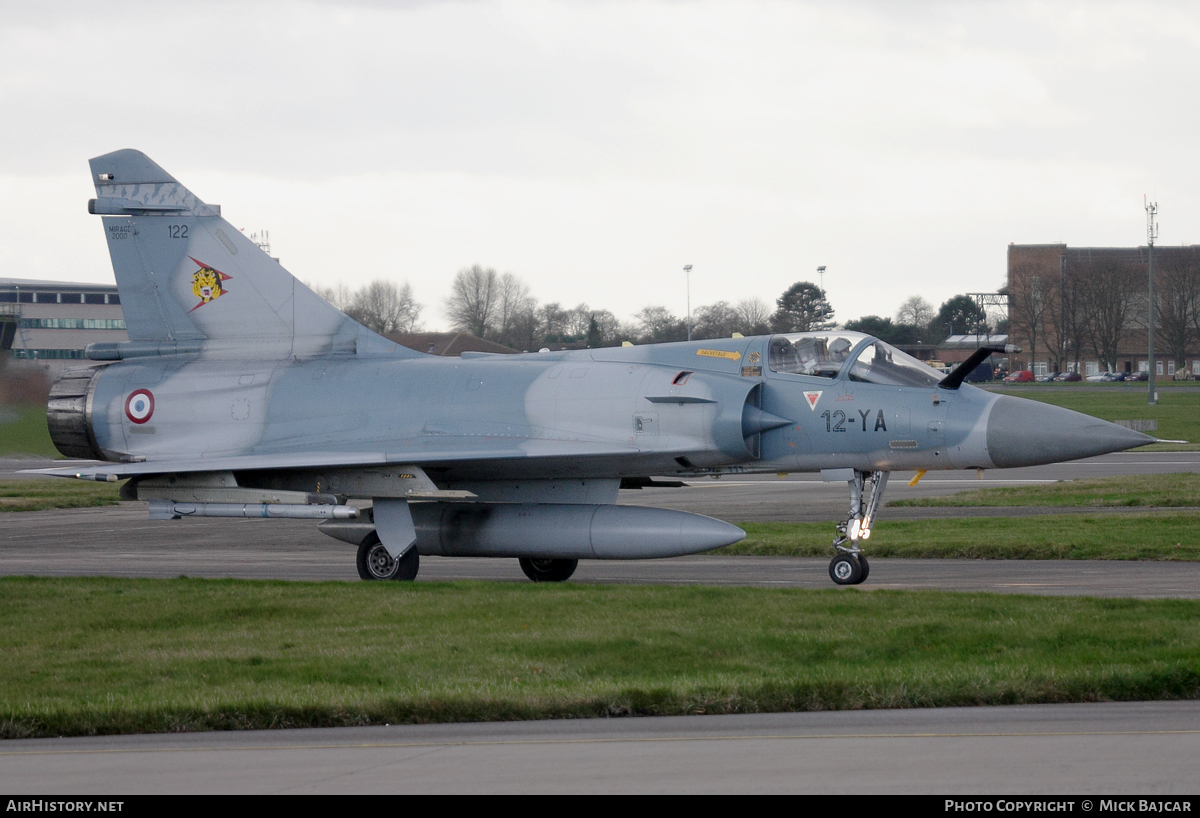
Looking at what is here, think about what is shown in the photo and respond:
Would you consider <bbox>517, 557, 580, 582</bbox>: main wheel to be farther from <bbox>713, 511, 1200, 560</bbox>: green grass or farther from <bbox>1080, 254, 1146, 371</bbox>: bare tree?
<bbox>1080, 254, 1146, 371</bbox>: bare tree

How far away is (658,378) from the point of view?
1462cm

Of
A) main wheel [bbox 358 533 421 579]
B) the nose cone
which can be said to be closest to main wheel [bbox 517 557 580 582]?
main wheel [bbox 358 533 421 579]

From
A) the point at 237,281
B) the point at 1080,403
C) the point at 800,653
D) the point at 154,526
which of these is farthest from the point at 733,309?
the point at 800,653

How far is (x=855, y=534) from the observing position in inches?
531

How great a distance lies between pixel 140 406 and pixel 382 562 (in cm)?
432

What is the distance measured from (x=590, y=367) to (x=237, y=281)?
5323 millimetres

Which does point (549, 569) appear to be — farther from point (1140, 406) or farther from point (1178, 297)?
point (1178, 297)

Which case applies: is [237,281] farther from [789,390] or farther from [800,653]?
[800,653]

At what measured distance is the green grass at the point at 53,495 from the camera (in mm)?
27594

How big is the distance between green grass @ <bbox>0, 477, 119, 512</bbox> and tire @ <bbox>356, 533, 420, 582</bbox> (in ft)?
48.3

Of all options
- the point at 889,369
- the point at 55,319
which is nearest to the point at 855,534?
the point at 889,369

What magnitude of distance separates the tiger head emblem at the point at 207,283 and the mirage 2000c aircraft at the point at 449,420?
0.03m

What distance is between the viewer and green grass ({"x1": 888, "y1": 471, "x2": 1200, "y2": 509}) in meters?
23.0

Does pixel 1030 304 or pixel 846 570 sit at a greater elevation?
pixel 1030 304
